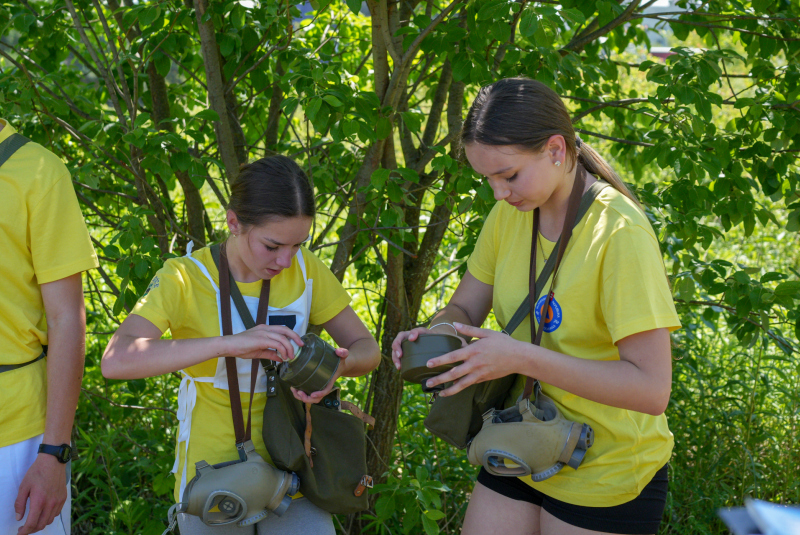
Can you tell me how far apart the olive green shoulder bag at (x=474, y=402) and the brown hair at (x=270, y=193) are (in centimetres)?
69

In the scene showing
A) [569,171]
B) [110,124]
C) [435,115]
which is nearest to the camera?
[569,171]

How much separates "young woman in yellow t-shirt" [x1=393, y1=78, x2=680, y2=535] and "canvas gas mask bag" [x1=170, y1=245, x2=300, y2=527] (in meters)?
0.47

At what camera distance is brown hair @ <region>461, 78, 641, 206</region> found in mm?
1651

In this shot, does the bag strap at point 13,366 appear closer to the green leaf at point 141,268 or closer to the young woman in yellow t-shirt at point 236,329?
the young woman in yellow t-shirt at point 236,329

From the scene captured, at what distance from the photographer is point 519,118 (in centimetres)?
165

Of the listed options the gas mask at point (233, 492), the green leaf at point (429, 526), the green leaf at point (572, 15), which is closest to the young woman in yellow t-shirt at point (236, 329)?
the gas mask at point (233, 492)

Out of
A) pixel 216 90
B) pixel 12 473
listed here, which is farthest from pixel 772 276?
pixel 12 473

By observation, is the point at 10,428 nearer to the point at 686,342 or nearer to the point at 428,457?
the point at 428,457

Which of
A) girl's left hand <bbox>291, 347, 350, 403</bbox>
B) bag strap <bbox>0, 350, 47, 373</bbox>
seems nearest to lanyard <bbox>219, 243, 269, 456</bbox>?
girl's left hand <bbox>291, 347, 350, 403</bbox>

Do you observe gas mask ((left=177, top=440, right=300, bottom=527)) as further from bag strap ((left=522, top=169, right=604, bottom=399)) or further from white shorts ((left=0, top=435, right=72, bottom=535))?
bag strap ((left=522, top=169, right=604, bottom=399))

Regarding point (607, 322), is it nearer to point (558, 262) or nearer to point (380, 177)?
point (558, 262)

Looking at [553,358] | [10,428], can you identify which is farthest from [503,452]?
[10,428]

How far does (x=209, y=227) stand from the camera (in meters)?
3.46

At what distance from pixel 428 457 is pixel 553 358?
6.53 ft
